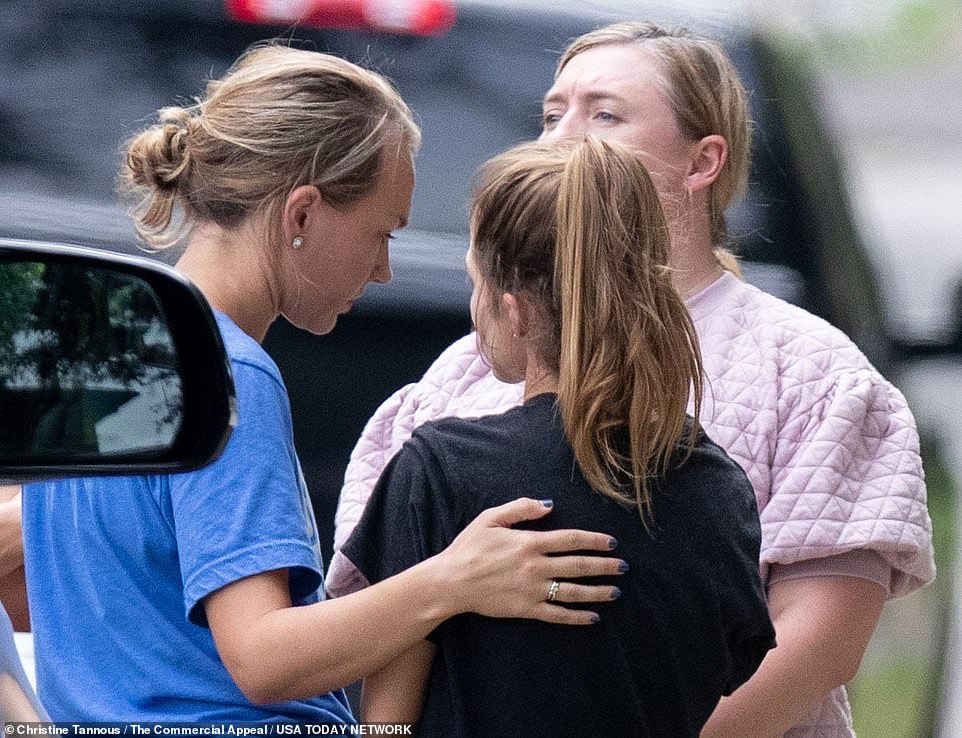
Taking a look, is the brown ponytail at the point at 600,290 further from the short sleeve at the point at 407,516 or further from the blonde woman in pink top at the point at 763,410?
the blonde woman in pink top at the point at 763,410

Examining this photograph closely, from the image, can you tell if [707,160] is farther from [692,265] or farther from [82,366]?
[82,366]

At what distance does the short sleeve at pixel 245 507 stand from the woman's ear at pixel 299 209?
0.17 m

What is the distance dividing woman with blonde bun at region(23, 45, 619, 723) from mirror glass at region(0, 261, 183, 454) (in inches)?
7.5

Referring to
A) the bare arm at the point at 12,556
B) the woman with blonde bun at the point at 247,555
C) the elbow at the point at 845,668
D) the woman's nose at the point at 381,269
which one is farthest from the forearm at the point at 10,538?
the elbow at the point at 845,668

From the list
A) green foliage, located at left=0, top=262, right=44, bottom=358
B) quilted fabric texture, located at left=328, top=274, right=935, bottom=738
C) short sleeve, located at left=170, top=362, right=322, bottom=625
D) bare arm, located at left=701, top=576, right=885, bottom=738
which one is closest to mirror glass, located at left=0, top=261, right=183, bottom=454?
green foliage, located at left=0, top=262, right=44, bottom=358

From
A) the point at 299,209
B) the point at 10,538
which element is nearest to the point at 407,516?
the point at 299,209

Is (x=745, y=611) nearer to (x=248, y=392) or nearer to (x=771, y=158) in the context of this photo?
(x=248, y=392)

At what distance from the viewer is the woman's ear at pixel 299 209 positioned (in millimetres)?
1258

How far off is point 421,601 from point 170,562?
19cm

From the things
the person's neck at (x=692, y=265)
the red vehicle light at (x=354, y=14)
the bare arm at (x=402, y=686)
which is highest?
the red vehicle light at (x=354, y=14)

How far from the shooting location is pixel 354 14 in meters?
2.24

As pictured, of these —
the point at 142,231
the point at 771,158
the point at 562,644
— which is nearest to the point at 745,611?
the point at 562,644

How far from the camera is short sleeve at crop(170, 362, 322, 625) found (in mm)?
1096

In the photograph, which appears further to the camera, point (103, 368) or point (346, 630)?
point (346, 630)
